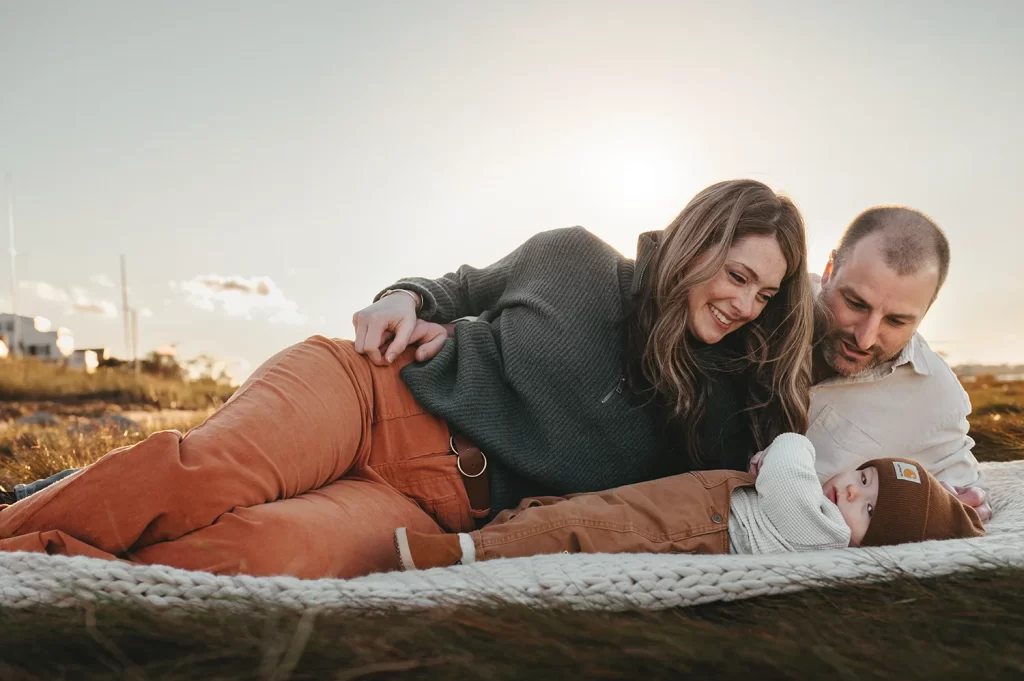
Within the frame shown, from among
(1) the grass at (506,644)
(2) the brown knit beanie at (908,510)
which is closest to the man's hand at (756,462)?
(2) the brown knit beanie at (908,510)

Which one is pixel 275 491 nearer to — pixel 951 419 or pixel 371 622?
pixel 371 622

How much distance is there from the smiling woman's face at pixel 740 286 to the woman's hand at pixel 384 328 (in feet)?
3.45

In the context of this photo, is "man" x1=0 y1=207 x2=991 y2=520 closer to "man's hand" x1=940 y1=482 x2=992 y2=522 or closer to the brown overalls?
"man's hand" x1=940 y1=482 x2=992 y2=522

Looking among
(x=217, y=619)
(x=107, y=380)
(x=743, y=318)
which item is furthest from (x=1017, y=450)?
(x=107, y=380)

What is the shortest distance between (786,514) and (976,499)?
138 centimetres

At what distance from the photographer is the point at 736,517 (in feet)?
8.28

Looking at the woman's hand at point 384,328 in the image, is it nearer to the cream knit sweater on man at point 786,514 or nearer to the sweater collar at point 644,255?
the sweater collar at point 644,255

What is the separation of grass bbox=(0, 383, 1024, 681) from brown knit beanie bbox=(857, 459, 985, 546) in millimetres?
897

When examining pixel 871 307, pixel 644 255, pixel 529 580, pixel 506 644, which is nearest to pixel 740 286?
pixel 644 255

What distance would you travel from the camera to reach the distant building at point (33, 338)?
8719 millimetres

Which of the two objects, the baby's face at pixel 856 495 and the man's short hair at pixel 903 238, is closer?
the baby's face at pixel 856 495

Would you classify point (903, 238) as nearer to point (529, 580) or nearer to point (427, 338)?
point (427, 338)

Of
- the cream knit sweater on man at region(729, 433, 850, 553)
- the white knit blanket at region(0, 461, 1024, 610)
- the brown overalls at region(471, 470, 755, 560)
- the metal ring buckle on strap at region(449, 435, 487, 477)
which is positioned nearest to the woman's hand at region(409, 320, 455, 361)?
the metal ring buckle on strap at region(449, 435, 487, 477)

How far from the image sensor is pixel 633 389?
2816 mm
